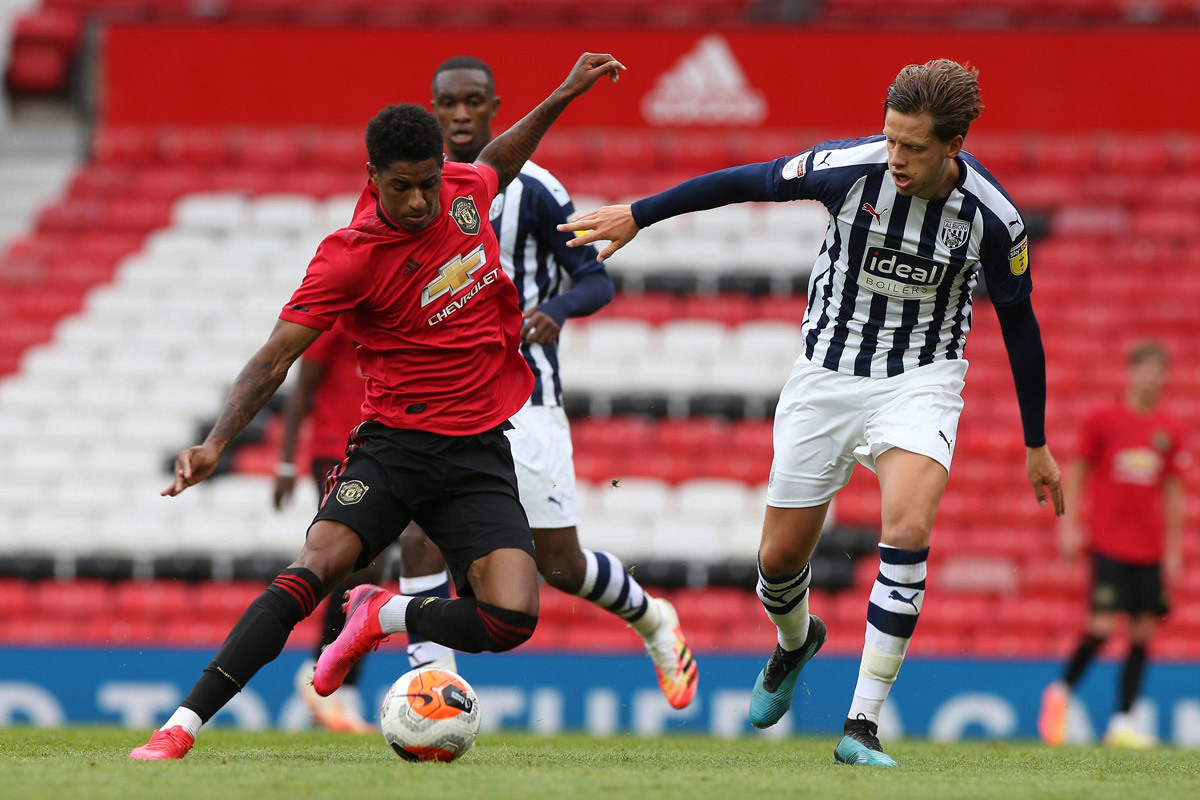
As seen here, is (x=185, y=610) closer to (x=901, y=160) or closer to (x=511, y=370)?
(x=511, y=370)

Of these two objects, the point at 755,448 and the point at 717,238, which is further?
the point at 717,238

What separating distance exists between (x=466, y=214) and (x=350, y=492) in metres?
1.01

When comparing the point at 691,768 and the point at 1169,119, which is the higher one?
the point at 1169,119

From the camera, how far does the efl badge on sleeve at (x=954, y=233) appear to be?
4.96 meters

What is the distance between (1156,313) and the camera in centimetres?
1258

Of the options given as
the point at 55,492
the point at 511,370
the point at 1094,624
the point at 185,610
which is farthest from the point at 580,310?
the point at 55,492

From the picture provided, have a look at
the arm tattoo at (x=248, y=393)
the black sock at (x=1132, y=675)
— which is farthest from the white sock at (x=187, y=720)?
the black sock at (x=1132, y=675)

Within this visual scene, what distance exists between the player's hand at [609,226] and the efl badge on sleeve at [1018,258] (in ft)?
4.18

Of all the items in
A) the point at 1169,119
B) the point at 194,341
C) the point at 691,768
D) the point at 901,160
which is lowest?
the point at 691,768

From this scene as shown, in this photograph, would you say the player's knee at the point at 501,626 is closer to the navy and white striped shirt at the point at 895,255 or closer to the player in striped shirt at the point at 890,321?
the player in striped shirt at the point at 890,321

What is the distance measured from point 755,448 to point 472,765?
291 inches

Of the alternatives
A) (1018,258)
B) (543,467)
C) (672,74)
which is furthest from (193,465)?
(672,74)

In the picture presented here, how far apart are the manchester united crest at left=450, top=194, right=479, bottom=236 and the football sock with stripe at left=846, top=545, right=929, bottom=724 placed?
68.4 inches

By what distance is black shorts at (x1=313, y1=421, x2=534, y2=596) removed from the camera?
4.79 meters
